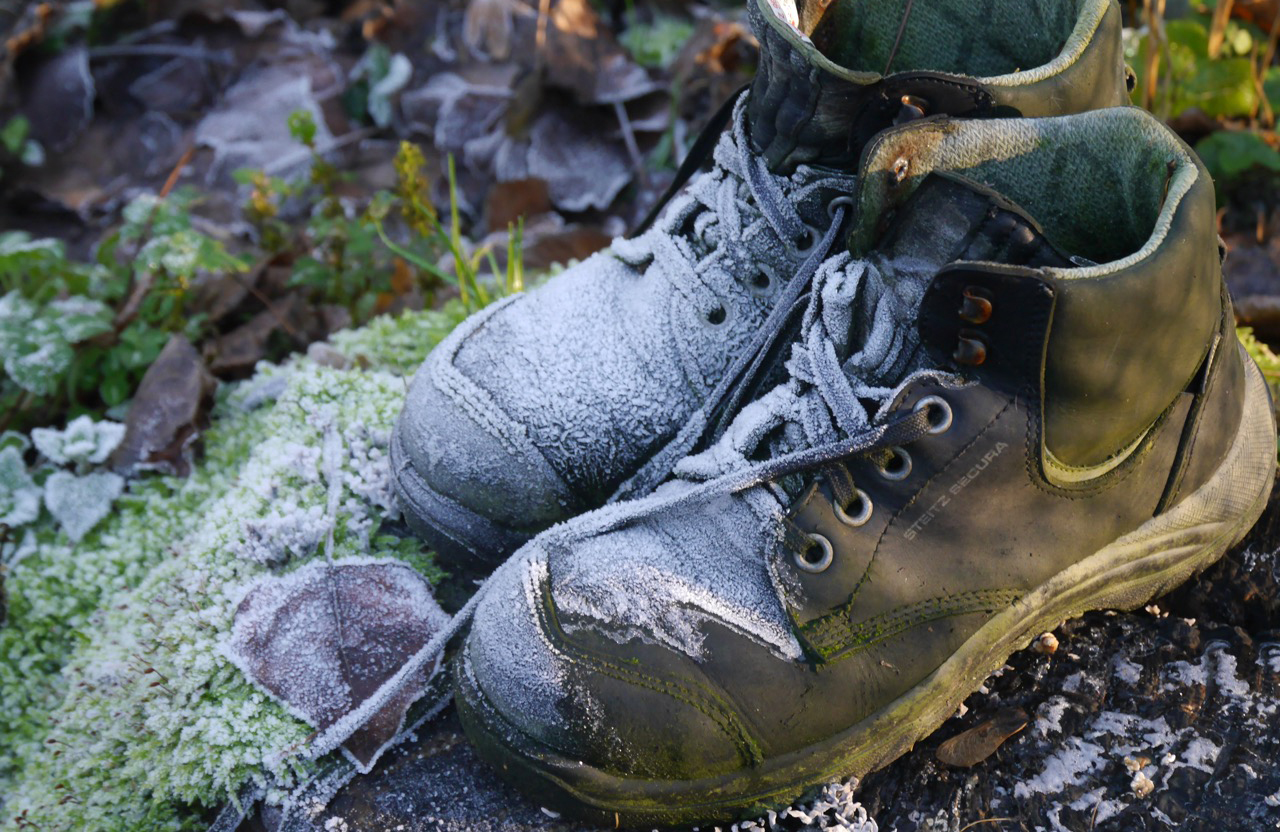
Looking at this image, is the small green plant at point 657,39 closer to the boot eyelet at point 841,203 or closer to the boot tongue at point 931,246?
the boot eyelet at point 841,203

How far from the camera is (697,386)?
174 cm

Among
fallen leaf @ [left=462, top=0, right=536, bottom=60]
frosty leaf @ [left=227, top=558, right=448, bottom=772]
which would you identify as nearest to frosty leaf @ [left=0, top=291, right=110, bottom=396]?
frosty leaf @ [left=227, top=558, right=448, bottom=772]

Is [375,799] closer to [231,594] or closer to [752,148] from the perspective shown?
[231,594]

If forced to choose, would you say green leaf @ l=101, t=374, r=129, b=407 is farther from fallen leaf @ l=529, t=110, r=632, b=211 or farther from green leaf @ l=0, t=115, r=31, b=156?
green leaf @ l=0, t=115, r=31, b=156

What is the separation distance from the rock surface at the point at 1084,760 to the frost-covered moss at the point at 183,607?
8.3 inches

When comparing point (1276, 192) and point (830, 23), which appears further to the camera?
point (1276, 192)

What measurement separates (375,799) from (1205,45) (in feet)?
10.6

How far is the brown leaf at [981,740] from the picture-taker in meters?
1.56

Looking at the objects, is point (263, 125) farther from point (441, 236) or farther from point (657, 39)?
point (441, 236)

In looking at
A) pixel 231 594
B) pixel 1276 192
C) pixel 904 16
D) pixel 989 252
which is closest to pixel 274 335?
pixel 231 594

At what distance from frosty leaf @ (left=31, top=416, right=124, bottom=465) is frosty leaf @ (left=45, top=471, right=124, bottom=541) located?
5 centimetres

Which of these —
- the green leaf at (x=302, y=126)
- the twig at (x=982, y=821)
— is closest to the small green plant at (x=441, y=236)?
the green leaf at (x=302, y=126)

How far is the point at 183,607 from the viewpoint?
1.88 meters

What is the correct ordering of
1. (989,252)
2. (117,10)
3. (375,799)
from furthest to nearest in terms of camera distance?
(117,10) < (375,799) < (989,252)
